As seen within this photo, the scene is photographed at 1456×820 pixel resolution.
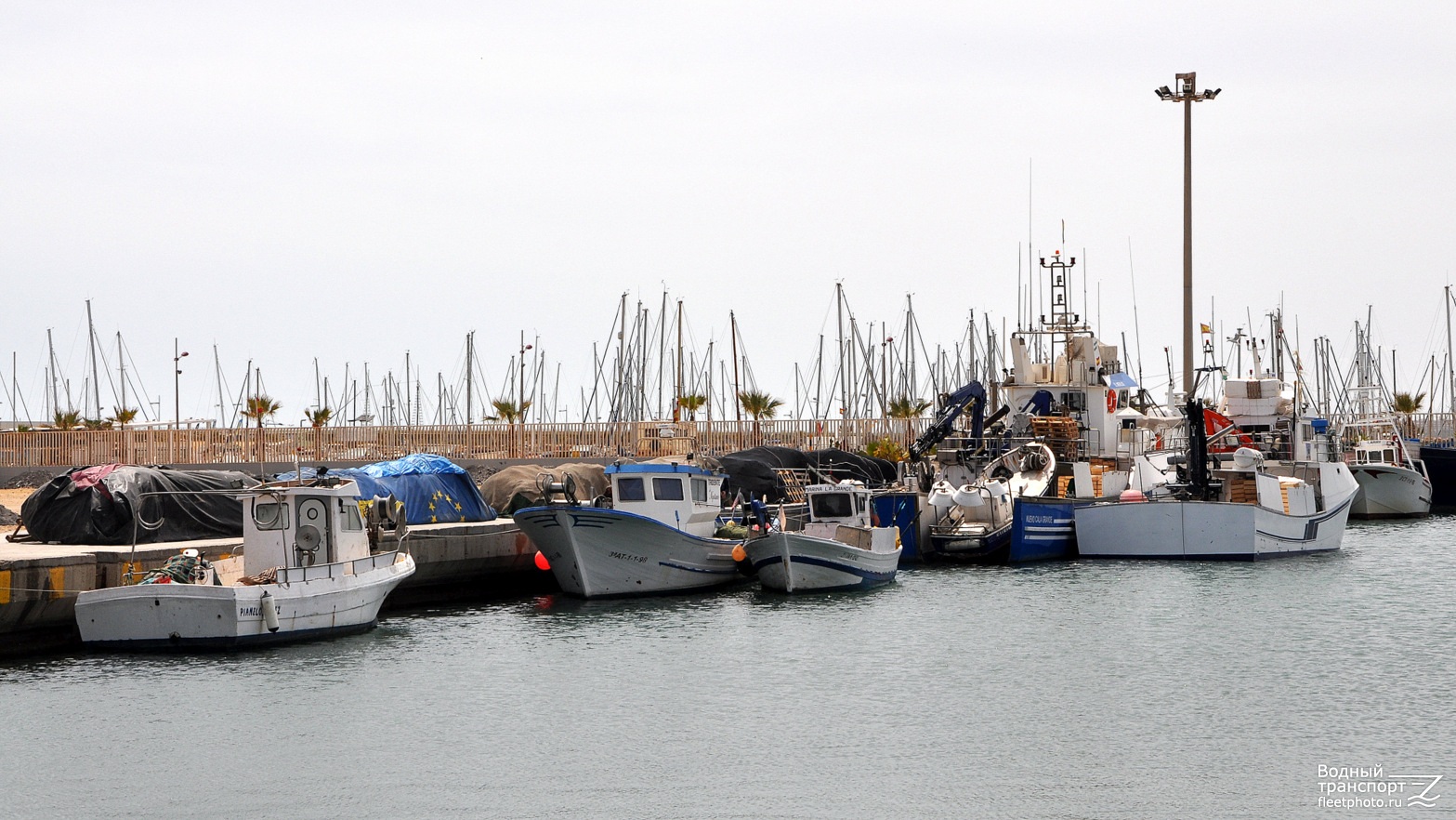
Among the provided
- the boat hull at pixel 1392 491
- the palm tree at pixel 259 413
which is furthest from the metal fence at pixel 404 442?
the boat hull at pixel 1392 491

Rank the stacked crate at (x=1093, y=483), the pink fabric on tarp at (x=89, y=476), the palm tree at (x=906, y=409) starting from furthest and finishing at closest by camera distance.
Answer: the palm tree at (x=906, y=409)
the stacked crate at (x=1093, y=483)
the pink fabric on tarp at (x=89, y=476)

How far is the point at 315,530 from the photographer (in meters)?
28.6

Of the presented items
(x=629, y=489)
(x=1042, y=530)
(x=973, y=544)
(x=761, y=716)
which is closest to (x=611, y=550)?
(x=629, y=489)

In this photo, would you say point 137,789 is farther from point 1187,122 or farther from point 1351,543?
point 1187,122

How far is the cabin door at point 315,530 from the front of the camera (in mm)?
28516

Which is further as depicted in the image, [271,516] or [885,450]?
[885,450]

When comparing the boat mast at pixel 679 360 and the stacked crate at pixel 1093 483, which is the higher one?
the boat mast at pixel 679 360

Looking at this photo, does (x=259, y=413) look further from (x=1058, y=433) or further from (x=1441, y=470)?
(x=1441, y=470)

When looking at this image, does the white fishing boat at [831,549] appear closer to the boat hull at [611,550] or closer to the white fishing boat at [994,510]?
the boat hull at [611,550]

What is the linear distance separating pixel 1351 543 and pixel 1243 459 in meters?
10.5

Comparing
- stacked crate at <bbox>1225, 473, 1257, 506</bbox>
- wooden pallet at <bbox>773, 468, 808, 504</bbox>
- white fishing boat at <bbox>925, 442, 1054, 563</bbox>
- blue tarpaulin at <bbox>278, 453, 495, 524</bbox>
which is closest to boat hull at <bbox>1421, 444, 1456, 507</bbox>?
stacked crate at <bbox>1225, 473, 1257, 506</bbox>

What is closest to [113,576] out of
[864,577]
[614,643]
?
[614,643]

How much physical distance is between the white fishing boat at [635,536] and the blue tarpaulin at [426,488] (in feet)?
15.1

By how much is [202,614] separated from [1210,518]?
29.5m
